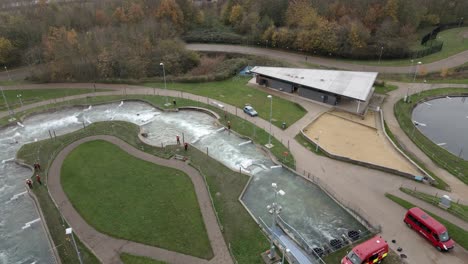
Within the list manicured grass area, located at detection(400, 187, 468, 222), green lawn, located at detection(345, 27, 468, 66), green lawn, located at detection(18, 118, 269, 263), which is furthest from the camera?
green lawn, located at detection(345, 27, 468, 66)

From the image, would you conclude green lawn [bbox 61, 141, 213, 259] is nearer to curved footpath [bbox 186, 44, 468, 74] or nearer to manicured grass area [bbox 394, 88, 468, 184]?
manicured grass area [bbox 394, 88, 468, 184]

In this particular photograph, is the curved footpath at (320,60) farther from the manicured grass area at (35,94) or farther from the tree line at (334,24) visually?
the manicured grass area at (35,94)

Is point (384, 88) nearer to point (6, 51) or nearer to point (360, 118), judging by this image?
point (360, 118)

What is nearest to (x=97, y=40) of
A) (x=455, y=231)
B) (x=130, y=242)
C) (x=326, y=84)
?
(x=326, y=84)

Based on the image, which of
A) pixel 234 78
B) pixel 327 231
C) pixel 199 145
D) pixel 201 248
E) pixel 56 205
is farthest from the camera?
pixel 234 78

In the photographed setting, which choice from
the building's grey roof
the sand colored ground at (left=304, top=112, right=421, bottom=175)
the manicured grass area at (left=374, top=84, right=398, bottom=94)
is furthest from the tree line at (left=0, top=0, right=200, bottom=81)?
the manicured grass area at (left=374, top=84, right=398, bottom=94)

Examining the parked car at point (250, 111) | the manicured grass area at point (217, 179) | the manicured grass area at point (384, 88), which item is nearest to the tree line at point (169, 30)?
the manicured grass area at point (217, 179)

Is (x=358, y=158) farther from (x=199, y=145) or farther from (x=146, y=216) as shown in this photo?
(x=146, y=216)

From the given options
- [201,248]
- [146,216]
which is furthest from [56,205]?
[201,248]
